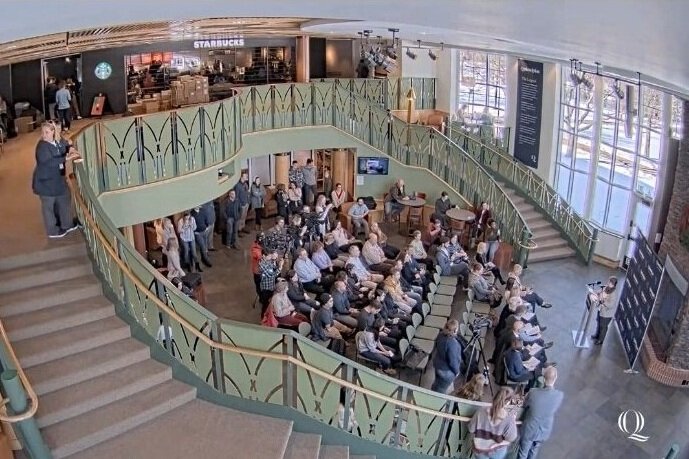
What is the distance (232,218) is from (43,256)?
7.00 m

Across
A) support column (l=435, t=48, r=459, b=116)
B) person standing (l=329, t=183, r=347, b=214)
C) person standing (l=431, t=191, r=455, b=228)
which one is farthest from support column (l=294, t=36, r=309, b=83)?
support column (l=435, t=48, r=459, b=116)

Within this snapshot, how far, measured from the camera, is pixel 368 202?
1681 centimetres

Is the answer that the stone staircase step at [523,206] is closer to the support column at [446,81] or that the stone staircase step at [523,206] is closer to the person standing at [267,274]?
the support column at [446,81]

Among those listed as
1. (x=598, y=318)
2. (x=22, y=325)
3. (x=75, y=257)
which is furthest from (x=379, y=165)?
(x=22, y=325)

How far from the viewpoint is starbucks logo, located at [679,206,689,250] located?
1059 cm

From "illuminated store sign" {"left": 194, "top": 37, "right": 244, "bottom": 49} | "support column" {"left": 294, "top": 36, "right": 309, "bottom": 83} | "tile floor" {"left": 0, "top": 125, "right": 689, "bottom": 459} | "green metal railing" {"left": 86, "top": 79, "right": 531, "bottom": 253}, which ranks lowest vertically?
"tile floor" {"left": 0, "top": 125, "right": 689, "bottom": 459}

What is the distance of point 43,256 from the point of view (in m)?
6.95

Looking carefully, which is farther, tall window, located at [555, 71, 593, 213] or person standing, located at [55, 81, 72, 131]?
tall window, located at [555, 71, 593, 213]

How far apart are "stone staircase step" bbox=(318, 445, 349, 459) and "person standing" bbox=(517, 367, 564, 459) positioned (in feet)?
6.97

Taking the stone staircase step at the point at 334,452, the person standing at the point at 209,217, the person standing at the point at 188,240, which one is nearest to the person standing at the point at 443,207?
the person standing at the point at 209,217

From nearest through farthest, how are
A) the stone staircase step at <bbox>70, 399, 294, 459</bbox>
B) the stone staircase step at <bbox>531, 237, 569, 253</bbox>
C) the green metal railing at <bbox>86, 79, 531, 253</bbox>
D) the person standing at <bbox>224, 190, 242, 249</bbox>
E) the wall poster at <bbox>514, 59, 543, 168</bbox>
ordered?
1. the stone staircase step at <bbox>70, 399, 294, 459</bbox>
2. the green metal railing at <bbox>86, 79, 531, 253</bbox>
3. the person standing at <bbox>224, 190, 242, 249</bbox>
4. the stone staircase step at <bbox>531, 237, 569, 253</bbox>
5. the wall poster at <bbox>514, 59, 543, 168</bbox>

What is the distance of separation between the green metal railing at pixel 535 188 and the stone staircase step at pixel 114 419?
11507 millimetres

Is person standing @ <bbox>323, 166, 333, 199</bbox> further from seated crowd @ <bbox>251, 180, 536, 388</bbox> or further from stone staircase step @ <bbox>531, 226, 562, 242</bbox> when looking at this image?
stone staircase step @ <bbox>531, 226, 562, 242</bbox>

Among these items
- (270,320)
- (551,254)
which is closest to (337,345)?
(270,320)
